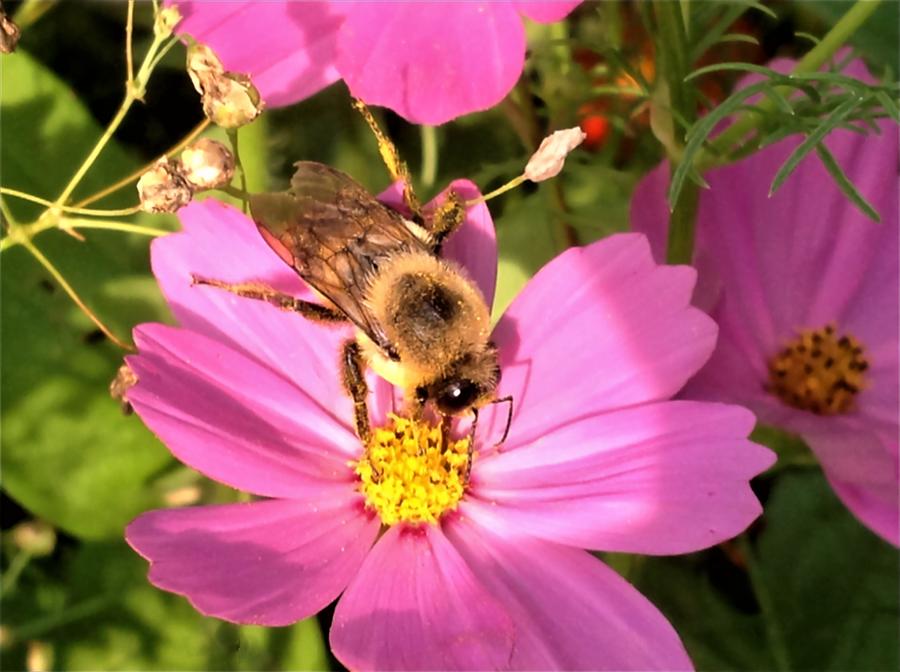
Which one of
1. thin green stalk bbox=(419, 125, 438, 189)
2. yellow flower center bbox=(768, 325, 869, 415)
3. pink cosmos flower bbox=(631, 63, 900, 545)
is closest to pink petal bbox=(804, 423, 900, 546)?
pink cosmos flower bbox=(631, 63, 900, 545)

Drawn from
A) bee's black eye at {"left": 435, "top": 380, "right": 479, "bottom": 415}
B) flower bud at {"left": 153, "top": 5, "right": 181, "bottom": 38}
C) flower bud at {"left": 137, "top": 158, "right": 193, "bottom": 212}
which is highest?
flower bud at {"left": 153, "top": 5, "right": 181, "bottom": 38}

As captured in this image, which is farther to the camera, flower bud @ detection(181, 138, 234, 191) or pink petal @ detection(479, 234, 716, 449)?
pink petal @ detection(479, 234, 716, 449)

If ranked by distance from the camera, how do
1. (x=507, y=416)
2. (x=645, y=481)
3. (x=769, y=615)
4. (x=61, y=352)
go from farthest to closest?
(x=769, y=615) → (x=61, y=352) → (x=507, y=416) → (x=645, y=481)

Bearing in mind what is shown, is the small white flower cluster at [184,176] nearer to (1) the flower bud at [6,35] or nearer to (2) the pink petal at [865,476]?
(1) the flower bud at [6,35]

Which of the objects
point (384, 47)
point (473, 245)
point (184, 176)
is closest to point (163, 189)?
point (184, 176)

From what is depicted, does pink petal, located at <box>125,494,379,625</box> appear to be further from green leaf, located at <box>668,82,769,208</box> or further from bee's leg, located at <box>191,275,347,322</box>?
green leaf, located at <box>668,82,769,208</box>

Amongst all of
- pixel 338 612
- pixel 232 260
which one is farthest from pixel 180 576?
pixel 232 260

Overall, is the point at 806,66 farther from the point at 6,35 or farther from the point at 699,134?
the point at 6,35
